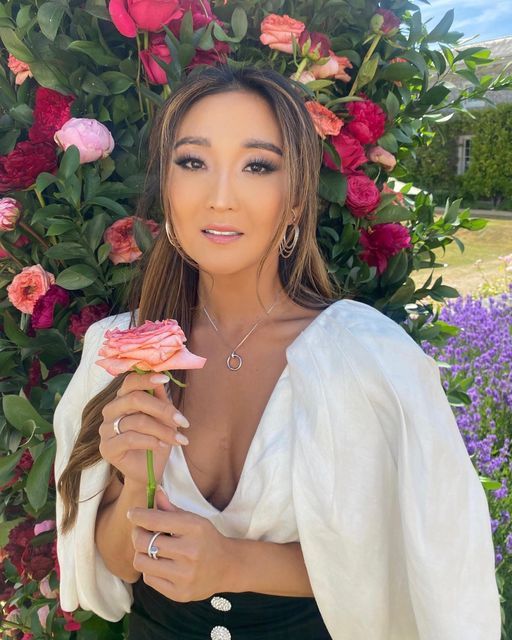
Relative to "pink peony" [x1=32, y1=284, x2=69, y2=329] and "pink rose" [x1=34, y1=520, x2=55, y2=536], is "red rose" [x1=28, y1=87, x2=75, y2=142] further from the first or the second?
"pink rose" [x1=34, y1=520, x2=55, y2=536]

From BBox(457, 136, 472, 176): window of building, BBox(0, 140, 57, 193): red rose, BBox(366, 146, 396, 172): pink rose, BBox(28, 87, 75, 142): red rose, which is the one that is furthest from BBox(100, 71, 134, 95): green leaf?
BBox(457, 136, 472, 176): window of building

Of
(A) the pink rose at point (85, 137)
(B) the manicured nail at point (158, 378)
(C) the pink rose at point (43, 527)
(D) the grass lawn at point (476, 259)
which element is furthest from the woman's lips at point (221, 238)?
(D) the grass lawn at point (476, 259)

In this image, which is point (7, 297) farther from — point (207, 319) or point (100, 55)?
point (100, 55)

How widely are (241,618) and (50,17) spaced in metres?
1.41

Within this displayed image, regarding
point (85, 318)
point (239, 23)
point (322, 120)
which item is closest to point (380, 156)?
point (322, 120)

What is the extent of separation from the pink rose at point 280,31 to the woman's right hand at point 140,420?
3.00 ft

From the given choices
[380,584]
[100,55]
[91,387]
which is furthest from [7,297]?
[380,584]

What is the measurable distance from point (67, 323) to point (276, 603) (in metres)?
0.85

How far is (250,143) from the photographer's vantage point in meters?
1.66

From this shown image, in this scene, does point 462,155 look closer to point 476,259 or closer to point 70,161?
point 476,259

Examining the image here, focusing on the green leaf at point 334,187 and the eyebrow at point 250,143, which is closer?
the eyebrow at point 250,143

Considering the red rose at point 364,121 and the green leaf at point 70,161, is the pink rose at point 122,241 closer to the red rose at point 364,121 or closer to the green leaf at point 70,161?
the green leaf at point 70,161

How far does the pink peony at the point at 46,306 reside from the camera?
1.86 metres

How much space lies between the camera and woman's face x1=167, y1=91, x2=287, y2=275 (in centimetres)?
163
